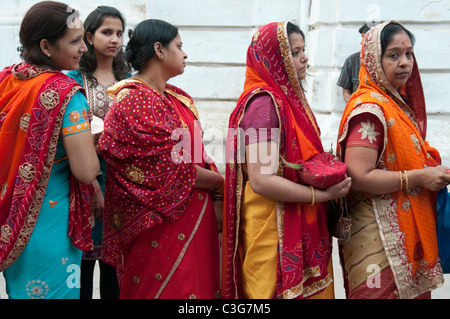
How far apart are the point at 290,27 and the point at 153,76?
0.72 meters

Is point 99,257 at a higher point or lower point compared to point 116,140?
lower

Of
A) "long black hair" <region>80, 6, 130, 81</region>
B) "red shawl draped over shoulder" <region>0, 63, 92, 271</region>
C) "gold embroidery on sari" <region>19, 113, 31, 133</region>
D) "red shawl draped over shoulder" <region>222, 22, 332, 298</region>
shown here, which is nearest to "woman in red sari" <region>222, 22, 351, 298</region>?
"red shawl draped over shoulder" <region>222, 22, 332, 298</region>

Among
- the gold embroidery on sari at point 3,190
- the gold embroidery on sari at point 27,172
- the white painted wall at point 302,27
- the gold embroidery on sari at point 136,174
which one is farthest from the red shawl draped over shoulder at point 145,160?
the white painted wall at point 302,27

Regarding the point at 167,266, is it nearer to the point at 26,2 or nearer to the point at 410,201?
the point at 410,201

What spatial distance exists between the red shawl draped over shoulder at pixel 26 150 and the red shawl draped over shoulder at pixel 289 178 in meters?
0.82

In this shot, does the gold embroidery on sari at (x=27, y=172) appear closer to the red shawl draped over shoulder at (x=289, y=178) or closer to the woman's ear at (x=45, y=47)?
the woman's ear at (x=45, y=47)

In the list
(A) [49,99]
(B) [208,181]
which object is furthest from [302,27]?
(A) [49,99]

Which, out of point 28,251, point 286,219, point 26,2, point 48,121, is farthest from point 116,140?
point 26,2

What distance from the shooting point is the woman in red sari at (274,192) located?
2.63 meters

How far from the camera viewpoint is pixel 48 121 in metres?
2.52

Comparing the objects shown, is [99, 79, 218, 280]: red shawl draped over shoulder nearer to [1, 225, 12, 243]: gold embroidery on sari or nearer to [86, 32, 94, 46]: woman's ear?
[1, 225, 12, 243]: gold embroidery on sari

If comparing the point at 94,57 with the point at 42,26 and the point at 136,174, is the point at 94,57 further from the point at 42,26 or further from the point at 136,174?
the point at 136,174

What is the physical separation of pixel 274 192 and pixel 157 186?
545 mm

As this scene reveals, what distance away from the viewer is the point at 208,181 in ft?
9.46
